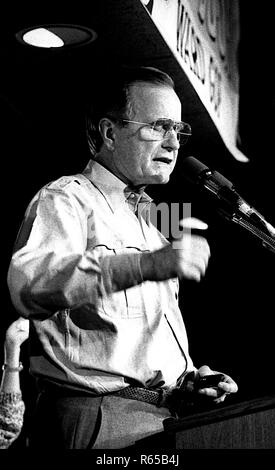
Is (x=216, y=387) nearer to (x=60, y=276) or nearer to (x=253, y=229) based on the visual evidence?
(x=253, y=229)

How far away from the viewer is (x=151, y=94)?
249 centimetres

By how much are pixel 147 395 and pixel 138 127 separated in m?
0.87

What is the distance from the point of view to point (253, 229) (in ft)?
6.70

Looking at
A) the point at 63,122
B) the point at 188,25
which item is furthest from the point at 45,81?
the point at 188,25

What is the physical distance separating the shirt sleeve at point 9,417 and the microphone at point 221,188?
1592 millimetres

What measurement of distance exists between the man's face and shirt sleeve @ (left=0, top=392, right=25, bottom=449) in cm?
131

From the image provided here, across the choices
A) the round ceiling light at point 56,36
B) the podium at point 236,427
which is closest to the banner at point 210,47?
the round ceiling light at point 56,36

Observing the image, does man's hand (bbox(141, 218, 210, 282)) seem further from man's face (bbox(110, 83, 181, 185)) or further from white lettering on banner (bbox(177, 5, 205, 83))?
white lettering on banner (bbox(177, 5, 205, 83))

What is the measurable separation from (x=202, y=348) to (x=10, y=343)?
1236 millimetres

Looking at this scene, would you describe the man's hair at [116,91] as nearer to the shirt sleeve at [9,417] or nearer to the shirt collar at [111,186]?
the shirt collar at [111,186]

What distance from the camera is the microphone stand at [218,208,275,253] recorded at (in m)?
2.03

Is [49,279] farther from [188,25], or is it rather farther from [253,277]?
[253,277]

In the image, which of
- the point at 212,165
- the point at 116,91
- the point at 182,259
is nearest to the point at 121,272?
the point at 182,259

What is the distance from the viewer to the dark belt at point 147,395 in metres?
2.11
